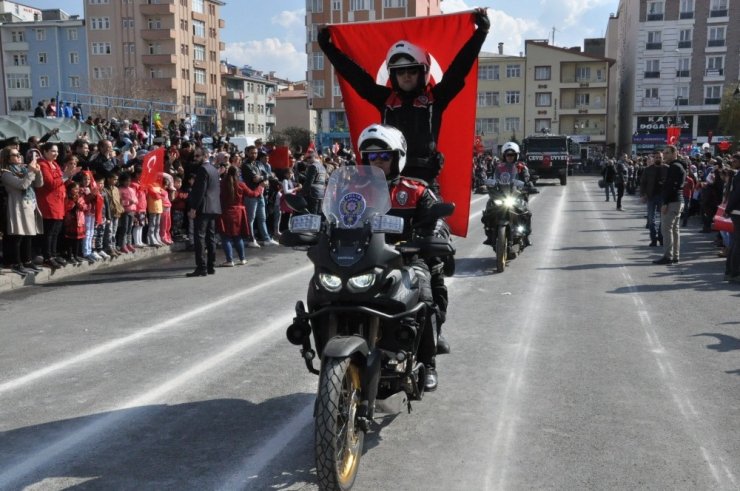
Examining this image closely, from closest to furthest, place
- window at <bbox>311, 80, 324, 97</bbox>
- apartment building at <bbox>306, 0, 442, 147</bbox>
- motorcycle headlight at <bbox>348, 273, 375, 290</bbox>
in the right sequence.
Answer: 1. motorcycle headlight at <bbox>348, 273, 375, 290</bbox>
2. apartment building at <bbox>306, 0, 442, 147</bbox>
3. window at <bbox>311, 80, 324, 97</bbox>

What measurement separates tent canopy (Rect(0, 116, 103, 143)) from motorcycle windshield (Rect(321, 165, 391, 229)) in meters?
13.7

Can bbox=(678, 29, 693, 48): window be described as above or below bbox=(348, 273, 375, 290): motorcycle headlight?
above

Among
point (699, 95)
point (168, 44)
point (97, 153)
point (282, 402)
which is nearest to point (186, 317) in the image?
point (282, 402)

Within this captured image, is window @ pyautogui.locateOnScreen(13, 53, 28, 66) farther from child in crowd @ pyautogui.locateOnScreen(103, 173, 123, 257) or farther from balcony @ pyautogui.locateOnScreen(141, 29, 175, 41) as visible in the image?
child in crowd @ pyautogui.locateOnScreen(103, 173, 123, 257)

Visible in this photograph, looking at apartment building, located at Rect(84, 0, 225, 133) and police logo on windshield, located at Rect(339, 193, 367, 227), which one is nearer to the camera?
police logo on windshield, located at Rect(339, 193, 367, 227)

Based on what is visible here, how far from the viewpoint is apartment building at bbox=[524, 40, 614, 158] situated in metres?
85.6

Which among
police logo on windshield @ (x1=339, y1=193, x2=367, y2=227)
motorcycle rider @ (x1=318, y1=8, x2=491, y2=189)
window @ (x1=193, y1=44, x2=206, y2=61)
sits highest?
window @ (x1=193, y1=44, x2=206, y2=61)

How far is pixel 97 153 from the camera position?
13555mm

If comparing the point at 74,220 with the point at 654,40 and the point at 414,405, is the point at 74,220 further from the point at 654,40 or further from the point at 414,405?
the point at 654,40

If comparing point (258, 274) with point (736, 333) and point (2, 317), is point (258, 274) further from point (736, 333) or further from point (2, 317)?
point (736, 333)

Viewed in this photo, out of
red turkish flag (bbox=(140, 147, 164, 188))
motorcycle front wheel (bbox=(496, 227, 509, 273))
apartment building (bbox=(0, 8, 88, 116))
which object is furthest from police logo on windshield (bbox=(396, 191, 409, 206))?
apartment building (bbox=(0, 8, 88, 116))

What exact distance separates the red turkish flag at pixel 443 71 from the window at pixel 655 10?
7377cm

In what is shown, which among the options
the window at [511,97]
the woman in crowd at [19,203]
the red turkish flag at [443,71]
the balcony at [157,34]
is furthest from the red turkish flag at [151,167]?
the window at [511,97]

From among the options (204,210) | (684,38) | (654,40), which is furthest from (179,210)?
Answer: (684,38)
